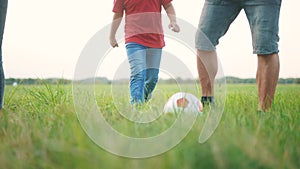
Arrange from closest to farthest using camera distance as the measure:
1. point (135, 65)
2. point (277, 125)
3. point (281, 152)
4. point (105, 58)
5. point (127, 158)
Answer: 1. point (127, 158)
2. point (281, 152)
3. point (277, 125)
4. point (105, 58)
5. point (135, 65)

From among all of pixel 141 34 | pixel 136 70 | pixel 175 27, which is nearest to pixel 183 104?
pixel 175 27

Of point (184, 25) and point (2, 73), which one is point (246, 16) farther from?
point (2, 73)

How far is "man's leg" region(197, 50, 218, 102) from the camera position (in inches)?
142

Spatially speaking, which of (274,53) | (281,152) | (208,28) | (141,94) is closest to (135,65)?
(141,94)

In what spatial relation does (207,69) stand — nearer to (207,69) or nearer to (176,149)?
(207,69)

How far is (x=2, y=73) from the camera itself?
3.08 metres

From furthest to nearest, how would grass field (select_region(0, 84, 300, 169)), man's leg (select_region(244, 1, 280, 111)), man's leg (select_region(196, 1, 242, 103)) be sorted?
man's leg (select_region(196, 1, 242, 103))
man's leg (select_region(244, 1, 280, 111))
grass field (select_region(0, 84, 300, 169))

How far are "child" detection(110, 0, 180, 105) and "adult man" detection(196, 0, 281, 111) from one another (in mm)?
458

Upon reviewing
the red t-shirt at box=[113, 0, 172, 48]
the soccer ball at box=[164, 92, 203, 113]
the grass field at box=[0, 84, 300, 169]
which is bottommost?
the grass field at box=[0, 84, 300, 169]

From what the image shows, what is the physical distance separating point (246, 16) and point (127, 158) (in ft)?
7.34

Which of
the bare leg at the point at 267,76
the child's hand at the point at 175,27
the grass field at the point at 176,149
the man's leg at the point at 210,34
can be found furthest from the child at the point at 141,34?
the grass field at the point at 176,149

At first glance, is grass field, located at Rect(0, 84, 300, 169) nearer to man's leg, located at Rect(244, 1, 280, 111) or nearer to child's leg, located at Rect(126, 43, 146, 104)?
man's leg, located at Rect(244, 1, 280, 111)

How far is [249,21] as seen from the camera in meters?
3.39

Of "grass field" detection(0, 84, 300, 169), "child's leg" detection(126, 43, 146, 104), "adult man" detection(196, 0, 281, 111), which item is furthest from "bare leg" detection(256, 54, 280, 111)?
"child's leg" detection(126, 43, 146, 104)
